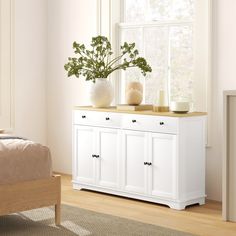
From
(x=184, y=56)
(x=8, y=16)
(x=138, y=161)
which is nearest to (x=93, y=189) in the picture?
(x=138, y=161)

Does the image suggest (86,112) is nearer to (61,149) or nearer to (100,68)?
(100,68)

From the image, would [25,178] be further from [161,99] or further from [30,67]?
[30,67]

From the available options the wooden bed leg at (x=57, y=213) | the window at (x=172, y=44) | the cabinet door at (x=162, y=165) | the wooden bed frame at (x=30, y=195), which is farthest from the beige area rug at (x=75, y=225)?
the window at (x=172, y=44)

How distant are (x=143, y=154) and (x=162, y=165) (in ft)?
0.76

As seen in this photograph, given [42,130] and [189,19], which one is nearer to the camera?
[189,19]

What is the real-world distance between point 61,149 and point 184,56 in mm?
1928

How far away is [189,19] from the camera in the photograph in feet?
19.2

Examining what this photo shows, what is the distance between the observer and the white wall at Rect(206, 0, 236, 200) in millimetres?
5363

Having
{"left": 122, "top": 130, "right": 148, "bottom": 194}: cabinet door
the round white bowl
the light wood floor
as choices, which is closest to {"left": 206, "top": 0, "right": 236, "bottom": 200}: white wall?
the light wood floor

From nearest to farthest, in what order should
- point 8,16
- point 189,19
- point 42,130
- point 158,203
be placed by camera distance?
point 158,203
point 189,19
point 8,16
point 42,130

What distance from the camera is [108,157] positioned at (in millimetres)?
5785

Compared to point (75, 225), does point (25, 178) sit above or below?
above

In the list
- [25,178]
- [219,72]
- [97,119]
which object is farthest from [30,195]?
[219,72]

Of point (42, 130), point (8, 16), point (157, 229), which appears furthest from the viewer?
point (42, 130)
